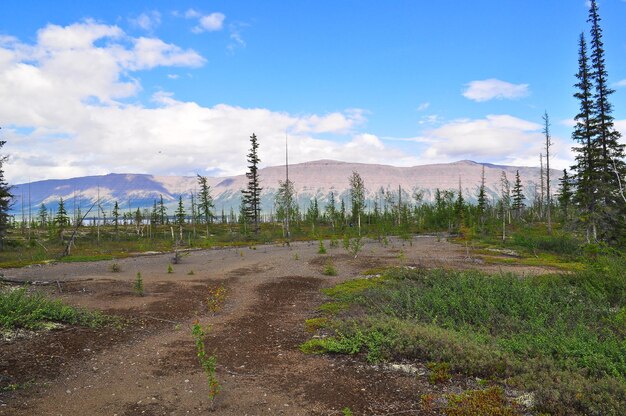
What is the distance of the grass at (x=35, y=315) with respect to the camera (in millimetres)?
11023

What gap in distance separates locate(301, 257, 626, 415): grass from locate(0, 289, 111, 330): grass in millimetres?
8003

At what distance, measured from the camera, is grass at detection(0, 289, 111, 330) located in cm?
1102

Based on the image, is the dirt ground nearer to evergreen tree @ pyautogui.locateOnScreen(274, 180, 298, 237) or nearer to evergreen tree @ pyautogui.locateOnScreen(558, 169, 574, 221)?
evergreen tree @ pyautogui.locateOnScreen(558, 169, 574, 221)

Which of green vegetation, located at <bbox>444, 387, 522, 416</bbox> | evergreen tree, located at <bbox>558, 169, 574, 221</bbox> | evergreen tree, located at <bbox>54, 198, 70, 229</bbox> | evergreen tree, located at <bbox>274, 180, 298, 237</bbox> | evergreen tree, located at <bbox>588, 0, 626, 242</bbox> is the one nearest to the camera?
green vegetation, located at <bbox>444, 387, 522, 416</bbox>

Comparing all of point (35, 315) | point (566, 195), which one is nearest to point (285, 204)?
point (566, 195)

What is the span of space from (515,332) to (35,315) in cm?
1446

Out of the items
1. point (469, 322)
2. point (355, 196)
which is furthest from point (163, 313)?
point (355, 196)

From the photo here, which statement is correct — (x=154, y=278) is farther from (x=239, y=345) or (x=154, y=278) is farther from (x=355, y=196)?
(x=355, y=196)

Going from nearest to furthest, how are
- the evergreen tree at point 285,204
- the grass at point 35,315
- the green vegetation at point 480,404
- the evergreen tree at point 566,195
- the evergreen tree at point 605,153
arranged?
A: the green vegetation at point 480,404, the grass at point 35,315, the evergreen tree at point 605,153, the evergreen tree at point 566,195, the evergreen tree at point 285,204

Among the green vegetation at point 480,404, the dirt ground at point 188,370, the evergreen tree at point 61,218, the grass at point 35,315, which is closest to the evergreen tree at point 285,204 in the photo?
the evergreen tree at point 61,218

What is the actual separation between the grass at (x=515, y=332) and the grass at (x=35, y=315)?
8.00 m

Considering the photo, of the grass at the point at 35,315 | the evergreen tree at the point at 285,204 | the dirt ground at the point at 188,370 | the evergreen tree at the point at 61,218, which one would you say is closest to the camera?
the dirt ground at the point at 188,370

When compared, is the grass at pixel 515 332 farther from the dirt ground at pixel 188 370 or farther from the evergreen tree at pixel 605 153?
the evergreen tree at pixel 605 153

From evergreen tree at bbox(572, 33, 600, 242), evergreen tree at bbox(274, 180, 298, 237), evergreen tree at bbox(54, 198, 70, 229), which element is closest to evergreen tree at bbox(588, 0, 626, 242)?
evergreen tree at bbox(572, 33, 600, 242)
